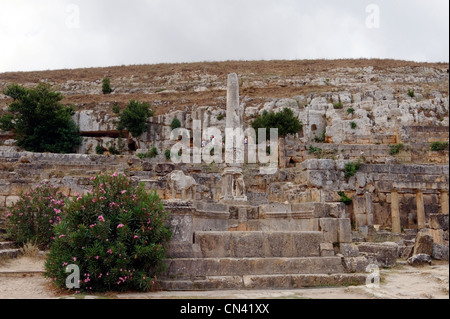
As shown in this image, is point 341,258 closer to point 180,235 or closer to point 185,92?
point 180,235

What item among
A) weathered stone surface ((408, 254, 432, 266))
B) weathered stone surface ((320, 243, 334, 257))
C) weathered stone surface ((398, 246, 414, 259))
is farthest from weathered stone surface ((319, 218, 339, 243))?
weathered stone surface ((398, 246, 414, 259))

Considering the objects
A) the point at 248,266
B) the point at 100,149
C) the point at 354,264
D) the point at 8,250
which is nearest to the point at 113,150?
the point at 100,149

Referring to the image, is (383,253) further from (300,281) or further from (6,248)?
(6,248)

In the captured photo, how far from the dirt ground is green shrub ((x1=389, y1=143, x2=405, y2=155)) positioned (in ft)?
57.0

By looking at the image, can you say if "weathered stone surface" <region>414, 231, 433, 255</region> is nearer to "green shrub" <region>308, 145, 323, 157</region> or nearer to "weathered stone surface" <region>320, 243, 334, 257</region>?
"weathered stone surface" <region>320, 243, 334, 257</region>

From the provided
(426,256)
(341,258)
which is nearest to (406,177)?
(426,256)

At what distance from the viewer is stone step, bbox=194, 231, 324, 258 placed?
7941mm

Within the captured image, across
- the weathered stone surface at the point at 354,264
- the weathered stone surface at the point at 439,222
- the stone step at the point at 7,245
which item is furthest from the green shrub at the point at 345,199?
the stone step at the point at 7,245

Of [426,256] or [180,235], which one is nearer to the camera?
[180,235]

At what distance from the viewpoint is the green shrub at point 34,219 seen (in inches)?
397

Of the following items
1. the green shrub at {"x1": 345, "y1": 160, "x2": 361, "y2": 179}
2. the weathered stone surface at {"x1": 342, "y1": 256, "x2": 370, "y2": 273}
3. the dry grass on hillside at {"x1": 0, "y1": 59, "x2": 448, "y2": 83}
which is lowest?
the weathered stone surface at {"x1": 342, "y1": 256, "x2": 370, "y2": 273}
